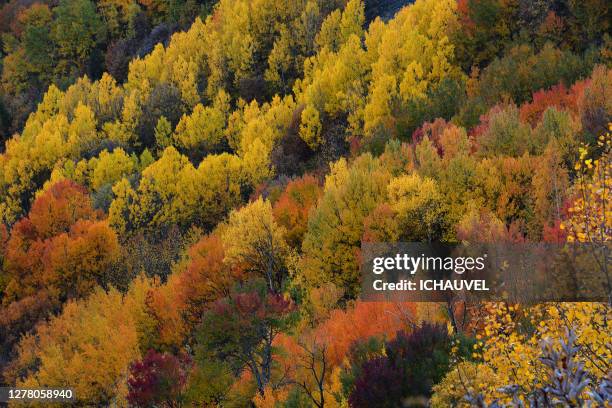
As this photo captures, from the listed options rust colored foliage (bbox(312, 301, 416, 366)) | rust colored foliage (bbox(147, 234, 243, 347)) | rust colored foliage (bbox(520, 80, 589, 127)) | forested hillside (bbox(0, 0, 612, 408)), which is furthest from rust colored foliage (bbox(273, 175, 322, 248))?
rust colored foliage (bbox(520, 80, 589, 127))

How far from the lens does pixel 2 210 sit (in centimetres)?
8381

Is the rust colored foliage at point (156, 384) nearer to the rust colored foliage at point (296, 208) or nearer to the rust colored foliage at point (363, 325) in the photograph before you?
the rust colored foliage at point (363, 325)

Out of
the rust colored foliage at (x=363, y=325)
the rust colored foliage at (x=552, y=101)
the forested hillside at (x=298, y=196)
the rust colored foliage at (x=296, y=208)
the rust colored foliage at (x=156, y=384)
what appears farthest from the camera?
the rust colored foliage at (x=296, y=208)

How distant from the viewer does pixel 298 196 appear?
53469mm

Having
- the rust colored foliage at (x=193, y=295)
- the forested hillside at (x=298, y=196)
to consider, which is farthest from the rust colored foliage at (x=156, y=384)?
the rust colored foliage at (x=193, y=295)

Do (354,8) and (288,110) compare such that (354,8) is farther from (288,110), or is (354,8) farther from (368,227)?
(368,227)

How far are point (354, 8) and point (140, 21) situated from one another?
50.3 m

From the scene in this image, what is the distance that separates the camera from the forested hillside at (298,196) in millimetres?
20516

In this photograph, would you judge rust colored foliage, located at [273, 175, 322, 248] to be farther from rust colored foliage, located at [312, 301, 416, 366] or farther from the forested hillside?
rust colored foliage, located at [312, 301, 416, 366]

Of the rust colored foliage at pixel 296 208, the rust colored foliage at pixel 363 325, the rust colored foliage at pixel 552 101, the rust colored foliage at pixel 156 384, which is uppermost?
the rust colored foliage at pixel 552 101

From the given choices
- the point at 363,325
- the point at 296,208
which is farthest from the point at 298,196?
the point at 363,325

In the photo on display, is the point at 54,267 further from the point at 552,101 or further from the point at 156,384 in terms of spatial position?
the point at 552,101

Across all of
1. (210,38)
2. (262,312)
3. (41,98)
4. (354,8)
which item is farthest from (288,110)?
(41,98)

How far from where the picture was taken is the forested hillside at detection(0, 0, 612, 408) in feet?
A: 67.3
